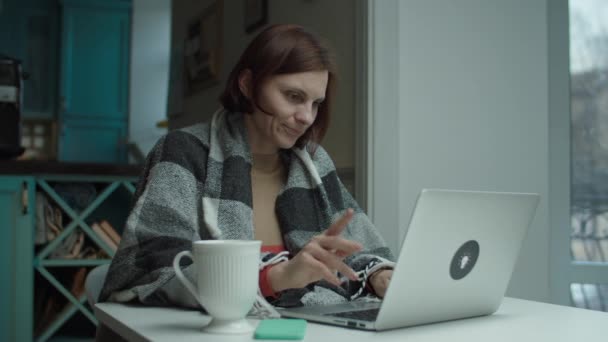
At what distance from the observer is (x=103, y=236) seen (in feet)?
7.54

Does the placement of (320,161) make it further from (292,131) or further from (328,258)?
(328,258)

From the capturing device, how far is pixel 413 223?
78cm

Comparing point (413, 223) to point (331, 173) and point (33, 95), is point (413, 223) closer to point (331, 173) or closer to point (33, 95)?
point (331, 173)

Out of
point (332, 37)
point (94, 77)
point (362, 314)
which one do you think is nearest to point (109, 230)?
point (332, 37)

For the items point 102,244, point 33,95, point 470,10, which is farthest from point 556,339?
point 33,95

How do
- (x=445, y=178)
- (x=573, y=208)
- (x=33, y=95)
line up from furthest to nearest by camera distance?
1. (x=33, y=95)
2. (x=573, y=208)
3. (x=445, y=178)

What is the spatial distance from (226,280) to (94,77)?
520cm

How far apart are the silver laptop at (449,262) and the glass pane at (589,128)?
1.44 metres

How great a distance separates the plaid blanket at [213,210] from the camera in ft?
3.39

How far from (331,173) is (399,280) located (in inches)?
26.2

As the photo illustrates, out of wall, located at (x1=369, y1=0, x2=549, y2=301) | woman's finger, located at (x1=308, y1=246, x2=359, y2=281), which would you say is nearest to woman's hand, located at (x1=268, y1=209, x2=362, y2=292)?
woman's finger, located at (x1=308, y1=246, x2=359, y2=281)

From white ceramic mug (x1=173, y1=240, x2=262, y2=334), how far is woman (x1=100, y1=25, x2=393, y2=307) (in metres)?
0.13

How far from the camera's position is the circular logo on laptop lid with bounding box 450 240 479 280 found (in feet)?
2.88

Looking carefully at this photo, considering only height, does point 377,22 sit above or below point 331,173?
above
